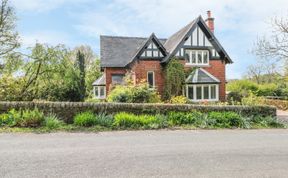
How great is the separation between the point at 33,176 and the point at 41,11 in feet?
35.7

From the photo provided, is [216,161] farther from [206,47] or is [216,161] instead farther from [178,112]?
[206,47]

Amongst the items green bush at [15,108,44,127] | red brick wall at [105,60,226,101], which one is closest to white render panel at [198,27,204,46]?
red brick wall at [105,60,226,101]

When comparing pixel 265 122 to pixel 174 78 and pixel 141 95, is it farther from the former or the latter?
pixel 174 78

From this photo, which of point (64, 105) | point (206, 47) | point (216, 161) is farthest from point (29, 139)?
point (206, 47)

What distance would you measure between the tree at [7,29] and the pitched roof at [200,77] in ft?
47.4

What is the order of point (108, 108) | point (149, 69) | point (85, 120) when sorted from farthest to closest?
1. point (149, 69)
2. point (108, 108)
3. point (85, 120)

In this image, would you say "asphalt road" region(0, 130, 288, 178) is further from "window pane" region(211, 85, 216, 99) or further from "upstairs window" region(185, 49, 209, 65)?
"upstairs window" region(185, 49, 209, 65)

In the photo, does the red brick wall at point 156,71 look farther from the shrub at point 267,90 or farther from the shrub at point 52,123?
the shrub at point 52,123

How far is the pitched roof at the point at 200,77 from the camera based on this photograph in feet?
73.0

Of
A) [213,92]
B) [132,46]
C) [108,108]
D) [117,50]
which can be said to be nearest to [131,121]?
[108,108]

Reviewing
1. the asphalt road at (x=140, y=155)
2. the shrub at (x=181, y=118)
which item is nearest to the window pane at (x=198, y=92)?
the shrub at (x=181, y=118)

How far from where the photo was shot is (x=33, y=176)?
5348 millimetres

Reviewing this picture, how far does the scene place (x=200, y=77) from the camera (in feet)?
73.9

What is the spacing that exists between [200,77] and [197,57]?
214 centimetres
